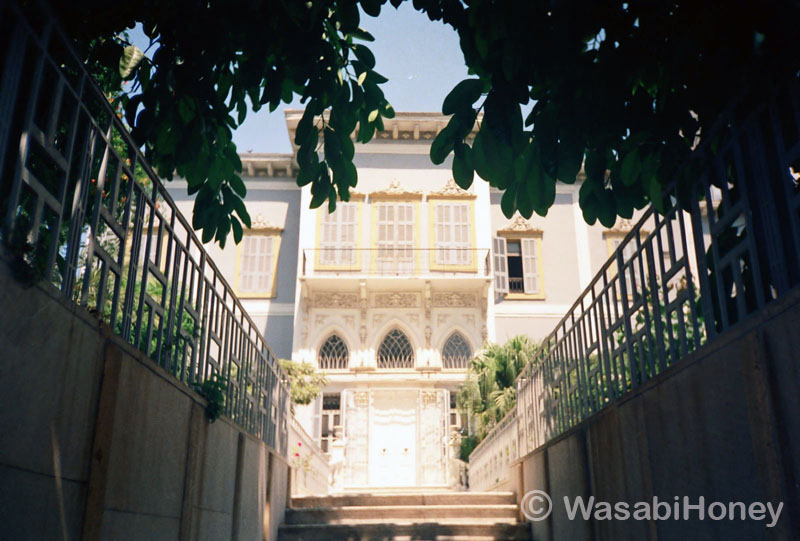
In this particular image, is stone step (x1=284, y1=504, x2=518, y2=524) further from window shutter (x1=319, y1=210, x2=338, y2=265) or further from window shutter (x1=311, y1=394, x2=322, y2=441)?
window shutter (x1=319, y1=210, x2=338, y2=265)

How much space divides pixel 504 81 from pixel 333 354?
59.5 ft

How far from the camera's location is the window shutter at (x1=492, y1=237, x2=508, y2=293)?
69.6 ft

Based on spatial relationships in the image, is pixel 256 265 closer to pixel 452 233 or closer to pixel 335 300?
pixel 335 300

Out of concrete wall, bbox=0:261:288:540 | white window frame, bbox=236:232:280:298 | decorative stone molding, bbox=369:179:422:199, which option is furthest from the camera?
decorative stone molding, bbox=369:179:422:199

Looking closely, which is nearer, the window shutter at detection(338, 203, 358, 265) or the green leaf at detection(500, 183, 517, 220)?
the green leaf at detection(500, 183, 517, 220)

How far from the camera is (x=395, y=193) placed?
71.5 ft

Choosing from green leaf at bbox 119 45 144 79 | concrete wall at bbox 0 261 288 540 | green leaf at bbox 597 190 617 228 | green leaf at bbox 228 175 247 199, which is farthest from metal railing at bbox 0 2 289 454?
green leaf at bbox 597 190 617 228

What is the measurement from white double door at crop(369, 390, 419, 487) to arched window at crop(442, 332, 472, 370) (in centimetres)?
137

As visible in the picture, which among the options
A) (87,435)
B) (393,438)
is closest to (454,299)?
(393,438)

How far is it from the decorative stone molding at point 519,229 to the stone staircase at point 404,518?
14.1 m

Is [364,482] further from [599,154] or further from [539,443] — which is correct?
[599,154]

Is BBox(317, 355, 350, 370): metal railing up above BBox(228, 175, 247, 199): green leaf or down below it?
above

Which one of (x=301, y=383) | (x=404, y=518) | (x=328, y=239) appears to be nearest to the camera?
(x=404, y=518)

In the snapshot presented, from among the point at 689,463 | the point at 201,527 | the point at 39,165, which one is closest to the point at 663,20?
the point at 689,463
